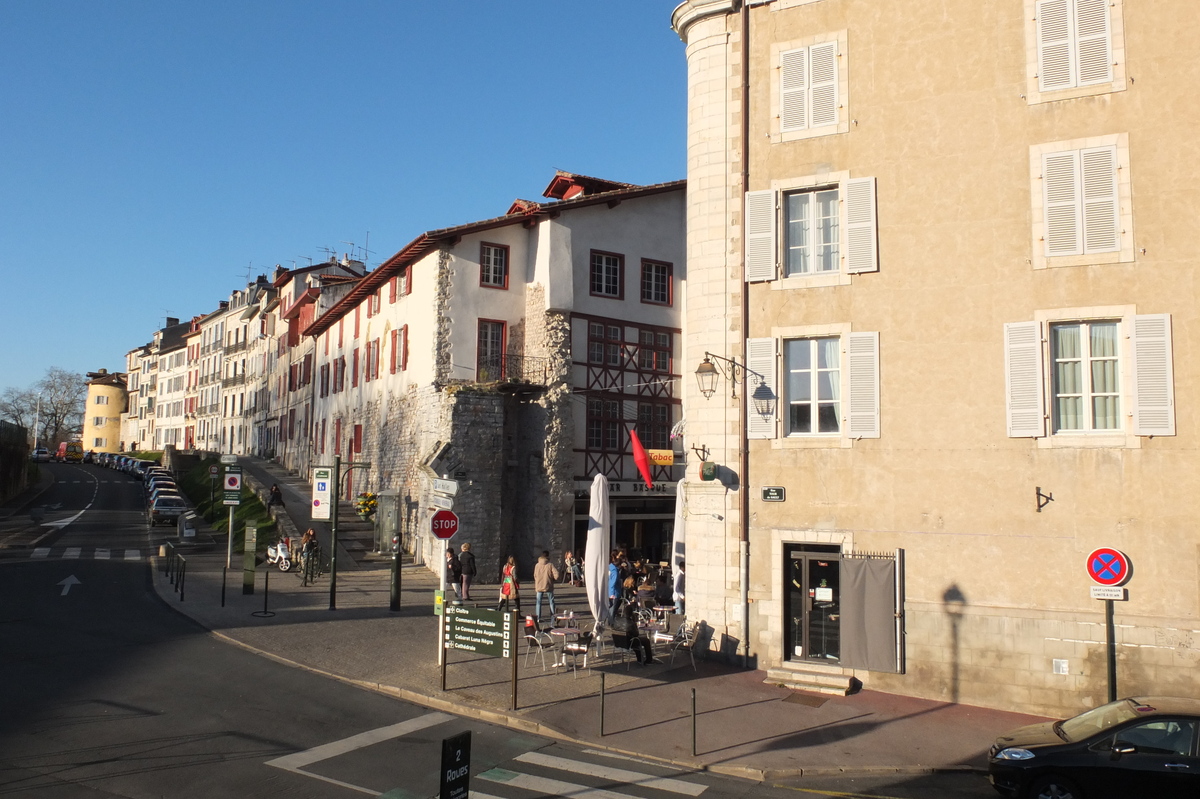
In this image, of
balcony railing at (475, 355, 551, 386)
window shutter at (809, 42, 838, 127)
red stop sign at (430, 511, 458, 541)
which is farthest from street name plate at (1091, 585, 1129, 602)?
balcony railing at (475, 355, 551, 386)

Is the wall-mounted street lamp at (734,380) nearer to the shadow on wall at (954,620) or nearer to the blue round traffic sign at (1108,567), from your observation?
the shadow on wall at (954,620)

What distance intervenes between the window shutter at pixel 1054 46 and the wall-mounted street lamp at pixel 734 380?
6243 mm

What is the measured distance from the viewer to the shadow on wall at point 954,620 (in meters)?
13.3

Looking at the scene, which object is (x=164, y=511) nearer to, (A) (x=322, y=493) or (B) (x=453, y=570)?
(A) (x=322, y=493)

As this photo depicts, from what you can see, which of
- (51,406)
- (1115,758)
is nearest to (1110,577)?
(1115,758)

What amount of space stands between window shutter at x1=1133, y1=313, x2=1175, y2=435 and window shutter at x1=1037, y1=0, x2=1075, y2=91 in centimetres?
389

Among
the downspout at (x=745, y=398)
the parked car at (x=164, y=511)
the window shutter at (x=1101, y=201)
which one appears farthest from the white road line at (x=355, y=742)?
the parked car at (x=164, y=511)

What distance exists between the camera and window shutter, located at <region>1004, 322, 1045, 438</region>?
13.2 m

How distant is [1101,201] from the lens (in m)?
13.2

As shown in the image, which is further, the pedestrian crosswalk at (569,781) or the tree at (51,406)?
the tree at (51,406)

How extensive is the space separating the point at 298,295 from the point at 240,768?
156 ft

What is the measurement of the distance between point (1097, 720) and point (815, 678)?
5010mm

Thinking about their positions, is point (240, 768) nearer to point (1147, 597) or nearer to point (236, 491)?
point (1147, 597)

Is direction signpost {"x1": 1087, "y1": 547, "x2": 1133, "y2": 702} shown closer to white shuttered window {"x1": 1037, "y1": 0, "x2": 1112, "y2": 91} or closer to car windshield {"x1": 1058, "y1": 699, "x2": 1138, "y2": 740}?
car windshield {"x1": 1058, "y1": 699, "x2": 1138, "y2": 740}
